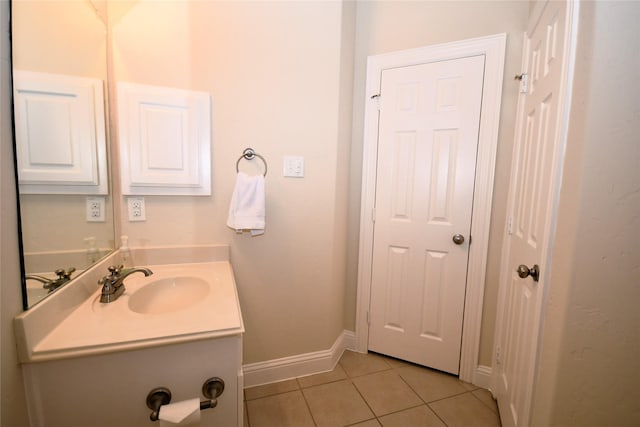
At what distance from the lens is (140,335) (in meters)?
0.78

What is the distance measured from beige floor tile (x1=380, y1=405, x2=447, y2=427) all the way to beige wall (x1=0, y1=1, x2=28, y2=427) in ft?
4.73

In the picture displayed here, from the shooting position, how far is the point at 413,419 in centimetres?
138

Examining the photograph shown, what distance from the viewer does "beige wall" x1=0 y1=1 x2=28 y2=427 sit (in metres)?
0.64

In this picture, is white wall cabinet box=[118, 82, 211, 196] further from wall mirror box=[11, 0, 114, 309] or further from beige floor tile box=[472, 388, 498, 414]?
beige floor tile box=[472, 388, 498, 414]

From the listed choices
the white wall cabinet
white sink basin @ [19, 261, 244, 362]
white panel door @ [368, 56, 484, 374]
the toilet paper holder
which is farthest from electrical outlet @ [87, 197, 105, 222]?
white panel door @ [368, 56, 484, 374]

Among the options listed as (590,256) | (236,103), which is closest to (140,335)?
(236,103)

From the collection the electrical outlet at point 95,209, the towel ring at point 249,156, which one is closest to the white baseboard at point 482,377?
the towel ring at point 249,156

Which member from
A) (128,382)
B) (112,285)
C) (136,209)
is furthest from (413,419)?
(136,209)

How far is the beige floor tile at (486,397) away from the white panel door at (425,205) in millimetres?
185

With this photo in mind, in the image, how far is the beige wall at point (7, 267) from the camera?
0.64 m

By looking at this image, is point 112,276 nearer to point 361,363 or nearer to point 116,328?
point 116,328

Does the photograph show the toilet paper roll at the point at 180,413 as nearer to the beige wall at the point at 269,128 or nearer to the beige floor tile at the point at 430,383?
the beige wall at the point at 269,128

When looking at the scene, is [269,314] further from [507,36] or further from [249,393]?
[507,36]

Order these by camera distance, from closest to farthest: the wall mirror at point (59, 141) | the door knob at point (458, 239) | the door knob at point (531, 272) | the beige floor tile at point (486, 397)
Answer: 1. the wall mirror at point (59, 141)
2. the door knob at point (531, 272)
3. the beige floor tile at point (486, 397)
4. the door knob at point (458, 239)
